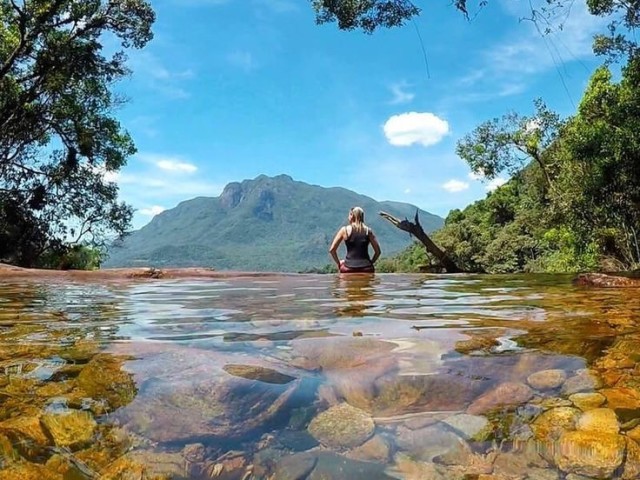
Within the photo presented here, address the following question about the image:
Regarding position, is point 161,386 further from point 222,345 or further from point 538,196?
point 538,196

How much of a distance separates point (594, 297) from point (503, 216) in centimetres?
5044

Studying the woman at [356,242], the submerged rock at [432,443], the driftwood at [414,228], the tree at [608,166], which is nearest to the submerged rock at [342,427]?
the submerged rock at [432,443]

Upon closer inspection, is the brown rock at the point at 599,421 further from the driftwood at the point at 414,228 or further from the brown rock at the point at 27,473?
the driftwood at the point at 414,228

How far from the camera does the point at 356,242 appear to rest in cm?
966

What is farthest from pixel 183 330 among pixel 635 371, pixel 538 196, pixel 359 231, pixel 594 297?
pixel 538 196

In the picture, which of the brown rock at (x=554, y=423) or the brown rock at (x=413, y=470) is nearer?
the brown rock at (x=413, y=470)

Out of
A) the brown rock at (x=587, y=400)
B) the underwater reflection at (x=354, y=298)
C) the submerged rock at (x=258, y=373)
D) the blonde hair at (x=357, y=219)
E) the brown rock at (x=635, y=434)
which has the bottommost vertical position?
the brown rock at (x=635, y=434)

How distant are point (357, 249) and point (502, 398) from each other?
298 inches

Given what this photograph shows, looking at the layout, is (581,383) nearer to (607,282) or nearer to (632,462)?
(632,462)

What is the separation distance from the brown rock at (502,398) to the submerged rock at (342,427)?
0.44m

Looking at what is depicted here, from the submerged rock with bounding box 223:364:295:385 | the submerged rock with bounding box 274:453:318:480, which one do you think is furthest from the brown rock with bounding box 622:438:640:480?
the submerged rock with bounding box 223:364:295:385

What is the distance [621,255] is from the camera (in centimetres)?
1903

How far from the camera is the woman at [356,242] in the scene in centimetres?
961

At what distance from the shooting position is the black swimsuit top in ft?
31.6
